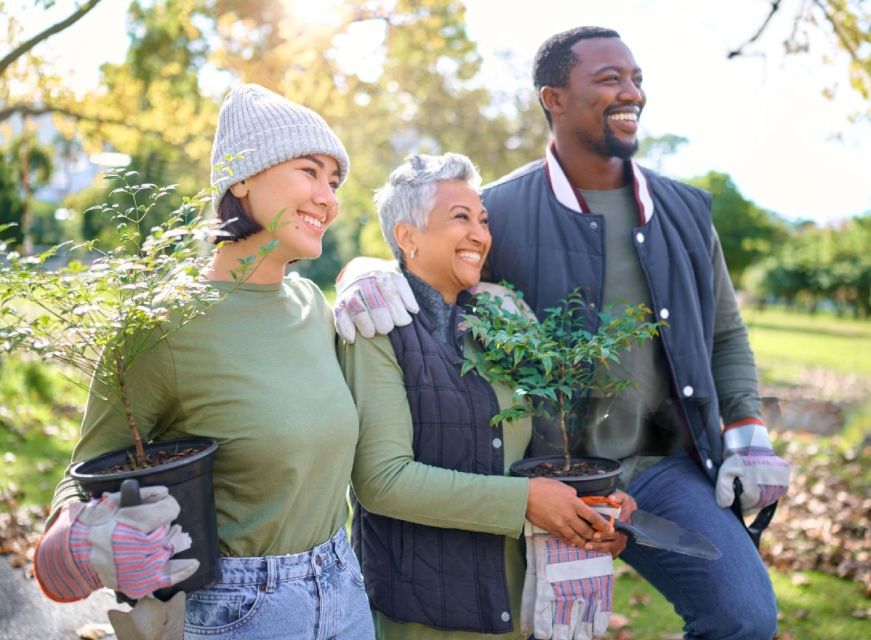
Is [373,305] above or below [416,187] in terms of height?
below

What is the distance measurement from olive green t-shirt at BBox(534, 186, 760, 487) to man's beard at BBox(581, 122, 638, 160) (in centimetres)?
16

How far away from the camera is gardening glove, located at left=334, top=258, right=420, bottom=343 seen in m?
2.51

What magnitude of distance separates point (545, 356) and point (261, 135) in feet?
3.39

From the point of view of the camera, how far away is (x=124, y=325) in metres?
1.85

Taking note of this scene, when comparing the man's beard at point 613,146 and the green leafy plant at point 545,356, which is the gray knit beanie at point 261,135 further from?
the man's beard at point 613,146

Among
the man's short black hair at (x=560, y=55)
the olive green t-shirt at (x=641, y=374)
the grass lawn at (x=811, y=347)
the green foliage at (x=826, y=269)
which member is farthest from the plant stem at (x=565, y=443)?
the green foliage at (x=826, y=269)

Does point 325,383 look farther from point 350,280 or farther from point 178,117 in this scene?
point 178,117

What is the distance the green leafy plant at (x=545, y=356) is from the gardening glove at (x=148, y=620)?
3.60ft

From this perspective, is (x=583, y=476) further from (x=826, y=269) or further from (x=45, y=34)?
(x=826, y=269)

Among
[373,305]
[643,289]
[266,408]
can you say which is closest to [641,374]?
[643,289]

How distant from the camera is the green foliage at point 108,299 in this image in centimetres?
178

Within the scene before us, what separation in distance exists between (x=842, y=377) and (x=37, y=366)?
590 inches

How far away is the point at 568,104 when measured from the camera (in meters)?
3.26

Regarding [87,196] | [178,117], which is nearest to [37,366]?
[178,117]
